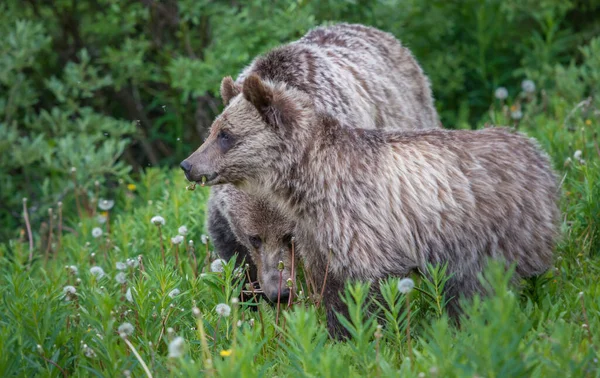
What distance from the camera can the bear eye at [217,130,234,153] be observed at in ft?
16.4

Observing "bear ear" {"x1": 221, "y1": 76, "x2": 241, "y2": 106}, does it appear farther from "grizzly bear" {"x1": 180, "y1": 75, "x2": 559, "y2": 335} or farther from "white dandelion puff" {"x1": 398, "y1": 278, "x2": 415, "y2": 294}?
"white dandelion puff" {"x1": 398, "y1": 278, "x2": 415, "y2": 294}

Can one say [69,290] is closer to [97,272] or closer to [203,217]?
[97,272]

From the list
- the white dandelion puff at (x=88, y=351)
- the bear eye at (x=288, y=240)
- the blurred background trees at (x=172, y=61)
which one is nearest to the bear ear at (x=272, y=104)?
the bear eye at (x=288, y=240)

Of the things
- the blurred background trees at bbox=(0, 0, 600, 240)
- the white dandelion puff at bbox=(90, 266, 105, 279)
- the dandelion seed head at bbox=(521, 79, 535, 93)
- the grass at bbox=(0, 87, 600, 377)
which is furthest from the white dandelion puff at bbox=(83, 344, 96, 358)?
the dandelion seed head at bbox=(521, 79, 535, 93)

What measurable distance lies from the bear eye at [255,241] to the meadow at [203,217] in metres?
0.23

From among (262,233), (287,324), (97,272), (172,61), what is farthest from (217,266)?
(172,61)

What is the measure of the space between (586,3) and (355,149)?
6416mm

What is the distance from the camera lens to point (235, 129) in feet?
16.4

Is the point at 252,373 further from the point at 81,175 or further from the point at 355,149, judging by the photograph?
the point at 81,175

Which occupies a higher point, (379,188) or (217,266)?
(379,188)

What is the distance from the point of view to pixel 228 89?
5473mm

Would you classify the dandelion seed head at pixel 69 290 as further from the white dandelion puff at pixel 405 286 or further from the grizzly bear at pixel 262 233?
the white dandelion puff at pixel 405 286

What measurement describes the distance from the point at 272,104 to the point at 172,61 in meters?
4.64

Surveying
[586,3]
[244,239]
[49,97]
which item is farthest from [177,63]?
[586,3]
